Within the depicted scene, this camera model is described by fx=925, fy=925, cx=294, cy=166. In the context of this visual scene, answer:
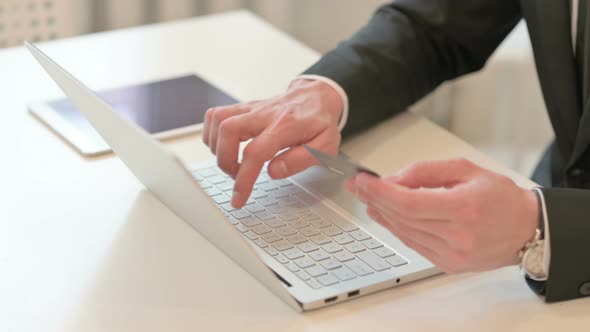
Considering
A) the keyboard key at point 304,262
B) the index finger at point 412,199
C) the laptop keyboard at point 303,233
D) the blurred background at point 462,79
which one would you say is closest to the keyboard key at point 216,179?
the laptop keyboard at point 303,233

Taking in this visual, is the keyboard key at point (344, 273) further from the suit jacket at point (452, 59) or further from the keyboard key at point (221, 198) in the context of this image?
the suit jacket at point (452, 59)

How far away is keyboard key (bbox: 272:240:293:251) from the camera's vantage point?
1007 millimetres

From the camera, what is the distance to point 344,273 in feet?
3.17

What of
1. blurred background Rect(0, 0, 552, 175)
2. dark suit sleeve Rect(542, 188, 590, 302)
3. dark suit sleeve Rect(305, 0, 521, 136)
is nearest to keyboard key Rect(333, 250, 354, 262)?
dark suit sleeve Rect(542, 188, 590, 302)

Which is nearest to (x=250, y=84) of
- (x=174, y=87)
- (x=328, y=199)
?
(x=174, y=87)

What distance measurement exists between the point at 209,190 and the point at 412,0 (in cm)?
50

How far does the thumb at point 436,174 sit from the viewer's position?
915 millimetres

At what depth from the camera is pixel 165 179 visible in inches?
38.4

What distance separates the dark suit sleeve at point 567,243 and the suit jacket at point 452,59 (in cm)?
34

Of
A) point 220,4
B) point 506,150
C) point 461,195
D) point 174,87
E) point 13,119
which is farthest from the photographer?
point 506,150

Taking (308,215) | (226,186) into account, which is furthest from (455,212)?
(226,186)

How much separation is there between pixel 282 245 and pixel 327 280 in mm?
81

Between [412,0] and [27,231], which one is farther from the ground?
[412,0]

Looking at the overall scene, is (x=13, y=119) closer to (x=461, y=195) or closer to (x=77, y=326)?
(x=77, y=326)
